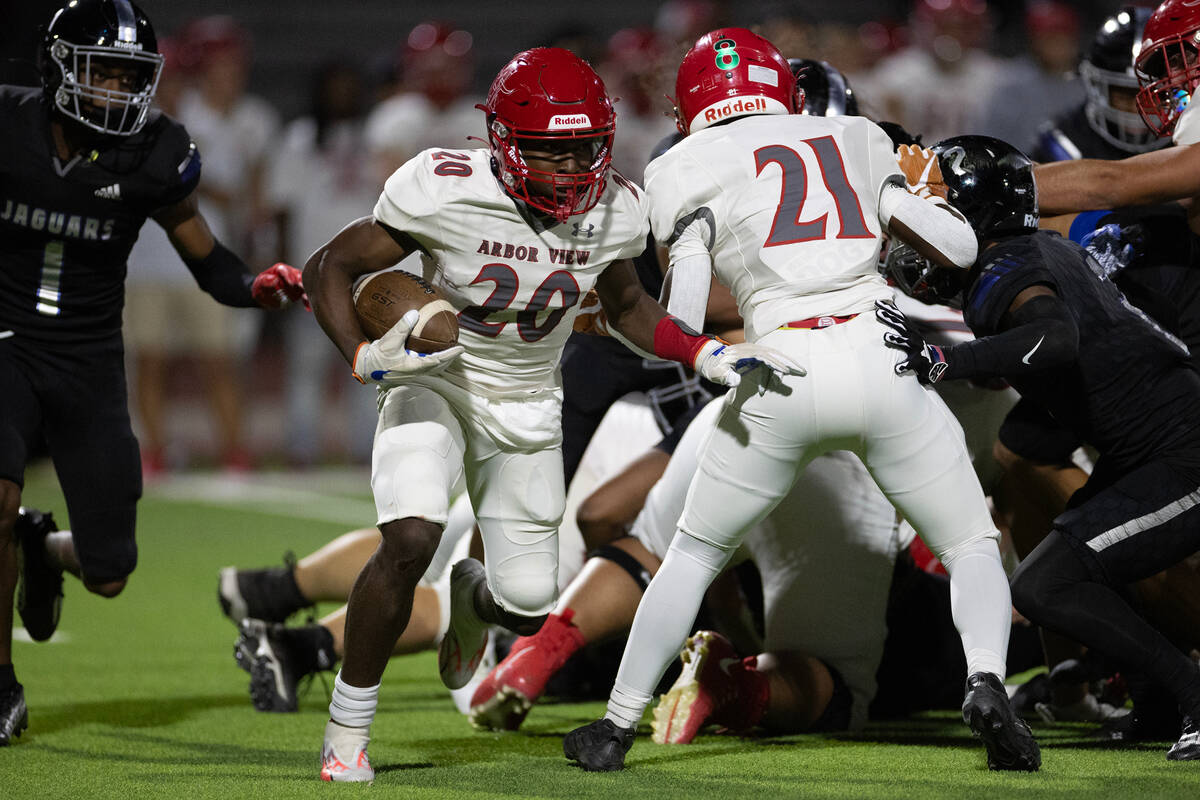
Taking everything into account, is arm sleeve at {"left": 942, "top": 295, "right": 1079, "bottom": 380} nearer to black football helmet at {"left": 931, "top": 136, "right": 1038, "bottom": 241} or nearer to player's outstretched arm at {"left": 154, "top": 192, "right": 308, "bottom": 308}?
black football helmet at {"left": 931, "top": 136, "right": 1038, "bottom": 241}

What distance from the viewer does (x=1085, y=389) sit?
3.42m

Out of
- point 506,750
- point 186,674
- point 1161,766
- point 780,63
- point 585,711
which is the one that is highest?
point 780,63

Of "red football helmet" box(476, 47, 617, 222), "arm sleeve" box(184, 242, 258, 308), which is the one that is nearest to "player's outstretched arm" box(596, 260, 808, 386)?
"red football helmet" box(476, 47, 617, 222)

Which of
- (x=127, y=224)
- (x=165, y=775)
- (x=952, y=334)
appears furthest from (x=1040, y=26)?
(x=165, y=775)

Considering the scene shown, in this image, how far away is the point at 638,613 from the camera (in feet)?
11.0

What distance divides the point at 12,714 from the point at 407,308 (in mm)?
1501

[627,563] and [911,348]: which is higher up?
[911,348]

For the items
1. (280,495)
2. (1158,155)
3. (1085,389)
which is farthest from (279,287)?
(280,495)

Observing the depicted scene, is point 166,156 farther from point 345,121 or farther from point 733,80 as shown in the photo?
point 345,121

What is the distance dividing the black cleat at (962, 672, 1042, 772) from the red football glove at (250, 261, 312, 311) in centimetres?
201

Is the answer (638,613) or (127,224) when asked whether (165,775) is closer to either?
(638,613)

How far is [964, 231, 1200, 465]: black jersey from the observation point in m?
3.40

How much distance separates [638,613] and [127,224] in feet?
6.04

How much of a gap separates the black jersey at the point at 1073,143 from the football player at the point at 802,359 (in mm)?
1795
